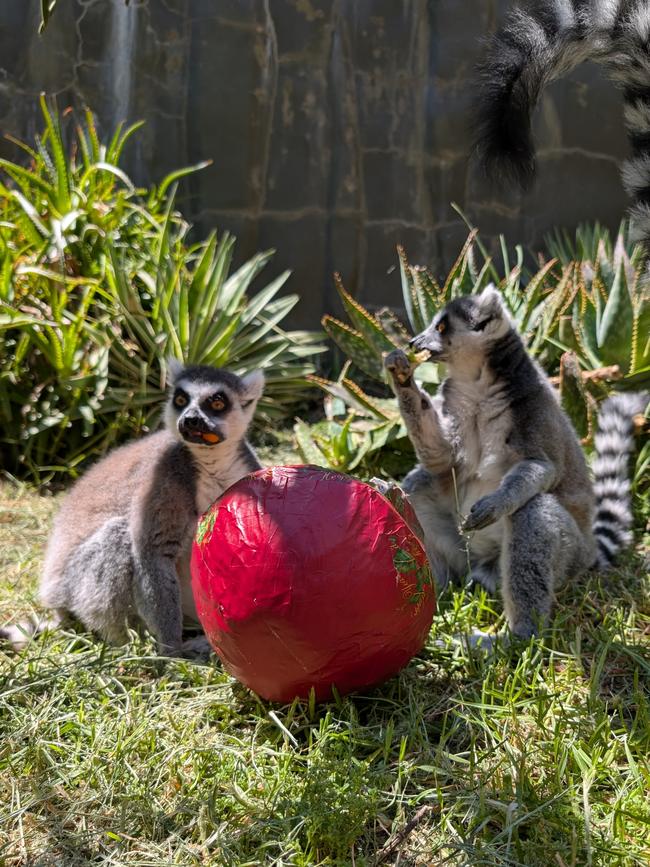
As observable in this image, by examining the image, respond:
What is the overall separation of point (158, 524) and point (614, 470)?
7.17 ft

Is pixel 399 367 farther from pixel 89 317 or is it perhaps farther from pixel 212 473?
pixel 89 317

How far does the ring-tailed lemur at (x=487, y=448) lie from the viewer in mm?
3510

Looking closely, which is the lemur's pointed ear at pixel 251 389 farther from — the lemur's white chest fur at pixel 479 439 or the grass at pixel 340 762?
the grass at pixel 340 762

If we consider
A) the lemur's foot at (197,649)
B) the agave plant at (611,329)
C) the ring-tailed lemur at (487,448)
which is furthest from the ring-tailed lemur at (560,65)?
the lemur's foot at (197,649)

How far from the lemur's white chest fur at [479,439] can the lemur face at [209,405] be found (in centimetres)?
87

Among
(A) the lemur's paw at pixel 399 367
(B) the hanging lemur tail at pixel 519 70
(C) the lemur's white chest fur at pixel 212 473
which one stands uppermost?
(B) the hanging lemur tail at pixel 519 70

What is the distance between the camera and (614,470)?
13.8 ft

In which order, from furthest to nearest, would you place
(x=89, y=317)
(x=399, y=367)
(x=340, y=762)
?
(x=89, y=317), (x=399, y=367), (x=340, y=762)

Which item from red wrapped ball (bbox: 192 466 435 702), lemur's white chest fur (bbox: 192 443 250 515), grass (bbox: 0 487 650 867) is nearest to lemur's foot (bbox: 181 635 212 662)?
grass (bbox: 0 487 650 867)

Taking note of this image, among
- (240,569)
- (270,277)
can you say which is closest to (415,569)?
(240,569)

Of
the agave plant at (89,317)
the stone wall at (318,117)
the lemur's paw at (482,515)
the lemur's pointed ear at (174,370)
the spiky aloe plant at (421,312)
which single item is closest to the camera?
the lemur's paw at (482,515)

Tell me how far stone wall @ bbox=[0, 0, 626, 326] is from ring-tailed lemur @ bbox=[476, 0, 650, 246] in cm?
457

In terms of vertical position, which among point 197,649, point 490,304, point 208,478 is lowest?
point 197,649

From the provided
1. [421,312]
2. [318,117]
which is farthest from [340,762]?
[318,117]
